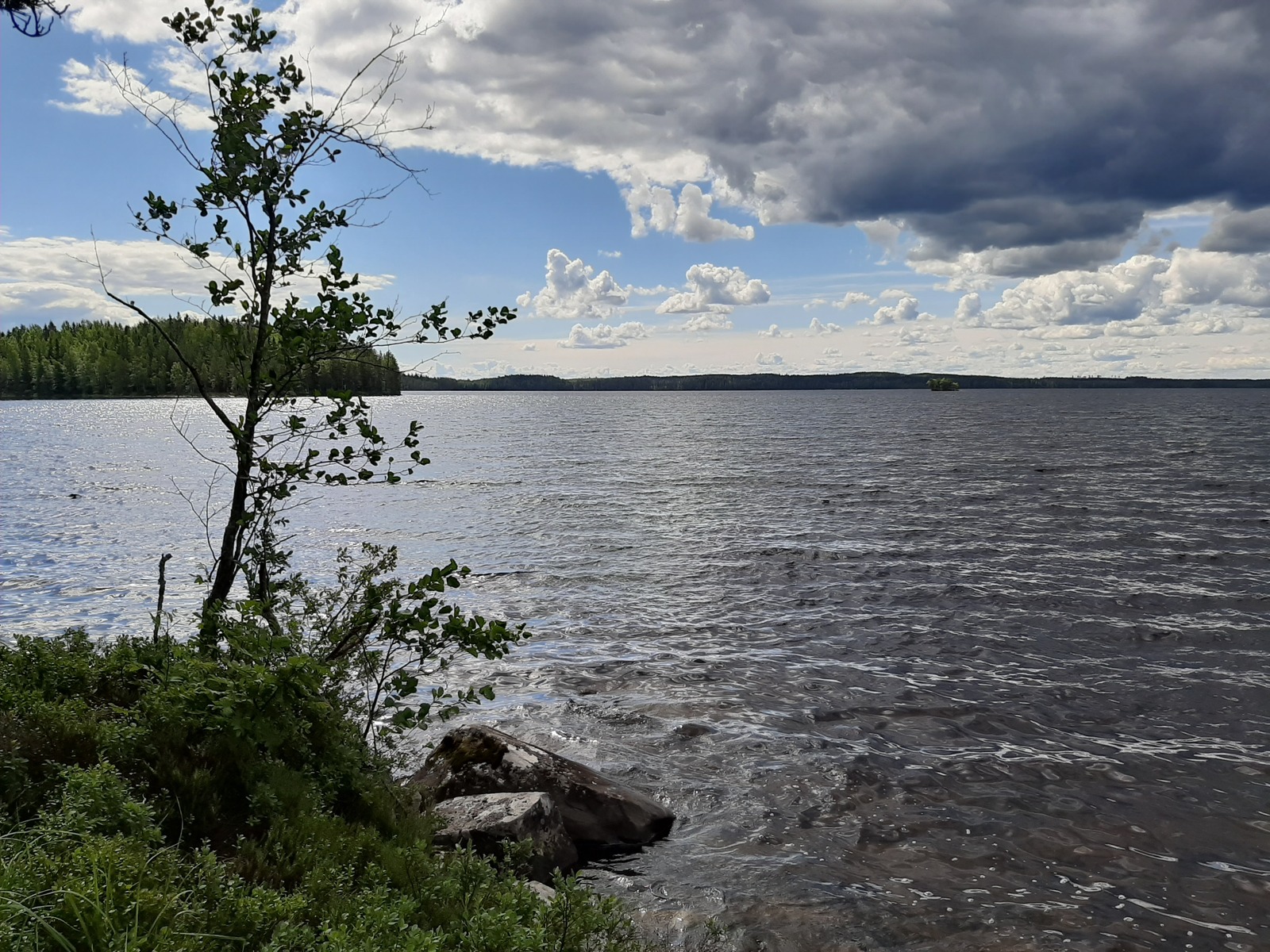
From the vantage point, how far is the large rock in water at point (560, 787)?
9.87 meters

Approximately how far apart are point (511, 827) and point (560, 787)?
149 centimetres

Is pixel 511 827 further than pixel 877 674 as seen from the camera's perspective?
No

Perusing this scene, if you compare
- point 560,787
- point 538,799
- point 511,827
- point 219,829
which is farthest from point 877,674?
point 219,829

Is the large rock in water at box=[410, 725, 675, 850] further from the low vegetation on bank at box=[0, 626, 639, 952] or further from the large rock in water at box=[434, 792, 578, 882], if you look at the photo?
the low vegetation on bank at box=[0, 626, 639, 952]

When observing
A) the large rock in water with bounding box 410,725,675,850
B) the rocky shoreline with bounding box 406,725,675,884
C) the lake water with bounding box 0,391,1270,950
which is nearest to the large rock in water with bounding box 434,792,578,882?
the rocky shoreline with bounding box 406,725,675,884

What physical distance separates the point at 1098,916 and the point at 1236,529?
27950mm

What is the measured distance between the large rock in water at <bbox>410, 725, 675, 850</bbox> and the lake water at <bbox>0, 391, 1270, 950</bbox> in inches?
17.0

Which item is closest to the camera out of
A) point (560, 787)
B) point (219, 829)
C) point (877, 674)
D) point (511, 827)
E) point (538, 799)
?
point (219, 829)

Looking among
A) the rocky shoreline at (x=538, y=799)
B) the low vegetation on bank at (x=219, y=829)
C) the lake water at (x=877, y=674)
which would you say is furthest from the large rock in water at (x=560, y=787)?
the low vegetation on bank at (x=219, y=829)

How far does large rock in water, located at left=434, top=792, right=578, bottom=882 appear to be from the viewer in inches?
334

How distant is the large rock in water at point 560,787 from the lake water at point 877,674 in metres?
0.43

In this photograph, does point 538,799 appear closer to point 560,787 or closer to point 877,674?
point 560,787

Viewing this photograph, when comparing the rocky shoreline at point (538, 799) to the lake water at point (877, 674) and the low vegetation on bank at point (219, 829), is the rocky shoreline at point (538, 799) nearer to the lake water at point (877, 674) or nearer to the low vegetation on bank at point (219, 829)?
the lake water at point (877, 674)

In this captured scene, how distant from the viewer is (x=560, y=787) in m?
9.95
